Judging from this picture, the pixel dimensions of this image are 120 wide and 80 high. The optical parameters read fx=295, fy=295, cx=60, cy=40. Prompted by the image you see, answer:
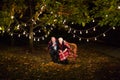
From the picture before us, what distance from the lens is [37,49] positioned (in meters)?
17.4

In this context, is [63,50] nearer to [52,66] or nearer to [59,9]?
[52,66]

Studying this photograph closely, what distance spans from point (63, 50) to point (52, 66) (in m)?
0.97

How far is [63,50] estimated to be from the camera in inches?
563

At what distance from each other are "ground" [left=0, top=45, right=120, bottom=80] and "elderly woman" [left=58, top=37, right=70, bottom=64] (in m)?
0.32

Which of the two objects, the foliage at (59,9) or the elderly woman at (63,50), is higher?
the foliage at (59,9)

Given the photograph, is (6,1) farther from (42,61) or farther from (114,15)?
(114,15)

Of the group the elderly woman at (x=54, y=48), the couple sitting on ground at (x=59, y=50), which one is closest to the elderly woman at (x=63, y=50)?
the couple sitting on ground at (x=59, y=50)

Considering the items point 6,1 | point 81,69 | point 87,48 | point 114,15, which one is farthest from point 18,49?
point 114,15

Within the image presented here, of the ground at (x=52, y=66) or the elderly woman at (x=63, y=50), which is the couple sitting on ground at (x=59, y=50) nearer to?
the elderly woman at (x=63, y=50)

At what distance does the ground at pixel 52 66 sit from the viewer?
12.5 m

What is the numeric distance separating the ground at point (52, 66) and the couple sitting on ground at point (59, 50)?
331 mm

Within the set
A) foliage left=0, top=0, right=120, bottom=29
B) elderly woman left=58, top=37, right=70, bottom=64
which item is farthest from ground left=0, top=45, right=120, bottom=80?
foliage left=0, top=0, right=120, bottom=29

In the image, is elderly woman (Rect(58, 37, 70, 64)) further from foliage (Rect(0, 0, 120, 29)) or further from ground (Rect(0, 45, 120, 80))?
foliage (Rect(0, 0, 120, 29))

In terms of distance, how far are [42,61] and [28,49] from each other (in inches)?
108
